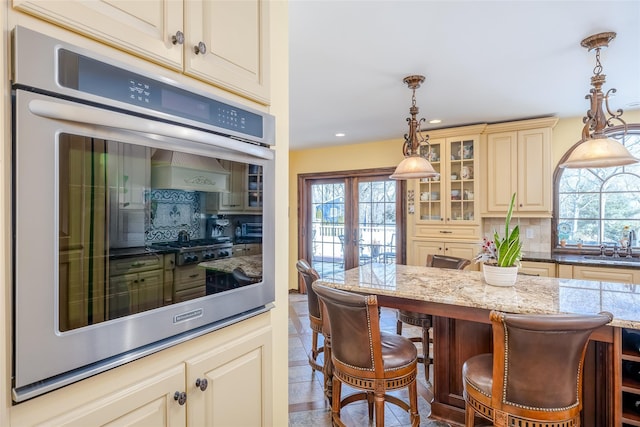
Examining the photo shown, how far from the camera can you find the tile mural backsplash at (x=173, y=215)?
0.85 metres

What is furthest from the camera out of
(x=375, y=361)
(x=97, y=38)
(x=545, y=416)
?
(x=375, y=361)

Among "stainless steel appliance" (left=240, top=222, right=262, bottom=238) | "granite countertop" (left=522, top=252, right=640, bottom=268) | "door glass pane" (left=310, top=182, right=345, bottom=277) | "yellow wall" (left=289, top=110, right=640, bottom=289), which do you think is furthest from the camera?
"door glass pane" (left=310, top=182, right=345, bottom=277)

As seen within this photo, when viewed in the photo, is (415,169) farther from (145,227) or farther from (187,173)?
(145,227)

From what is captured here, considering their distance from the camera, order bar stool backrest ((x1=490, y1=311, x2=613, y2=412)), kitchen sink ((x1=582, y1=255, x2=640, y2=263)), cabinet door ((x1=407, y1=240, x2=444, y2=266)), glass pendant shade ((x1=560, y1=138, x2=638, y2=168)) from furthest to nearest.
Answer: cabinet door ((x1=407, y1=240, x2=444, y2=266)) → kitchen sink ((x1=582, y1=255, x2=640, y2=263)) → glass pendant shade ((x1=560, y1=138, x2=638, y2=168)) → bar stool backrest ((x1=490, y1=311, x2=613, y2=412))

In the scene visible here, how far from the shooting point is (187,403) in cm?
91

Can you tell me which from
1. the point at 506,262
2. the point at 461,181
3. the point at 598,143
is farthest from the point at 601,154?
the point at 461,181

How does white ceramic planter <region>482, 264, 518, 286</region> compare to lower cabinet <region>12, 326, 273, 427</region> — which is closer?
lower cabinet <region>12, 326, 273, 427</region>

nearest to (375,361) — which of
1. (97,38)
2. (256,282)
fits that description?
(256,282)

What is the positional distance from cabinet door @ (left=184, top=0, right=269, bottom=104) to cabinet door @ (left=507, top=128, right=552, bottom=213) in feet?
12.3

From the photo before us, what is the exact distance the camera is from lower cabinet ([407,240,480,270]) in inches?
162

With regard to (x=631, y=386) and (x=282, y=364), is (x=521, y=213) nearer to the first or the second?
(x=631, y=386)

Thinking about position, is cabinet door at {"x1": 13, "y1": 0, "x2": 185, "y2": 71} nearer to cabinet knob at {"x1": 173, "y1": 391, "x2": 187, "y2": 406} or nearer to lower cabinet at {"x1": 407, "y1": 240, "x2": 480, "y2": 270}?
cabinet knob at {"x1": 173, "y1": 391, "x2": 187, "y2": 406}

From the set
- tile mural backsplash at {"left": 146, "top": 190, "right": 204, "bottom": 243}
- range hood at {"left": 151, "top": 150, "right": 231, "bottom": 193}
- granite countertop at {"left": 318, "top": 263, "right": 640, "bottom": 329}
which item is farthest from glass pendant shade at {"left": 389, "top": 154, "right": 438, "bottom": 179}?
tile mural backsplash at {"left": 146, "top": 190, "right": 204, "bottom": 243}

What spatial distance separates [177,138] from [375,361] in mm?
1455
